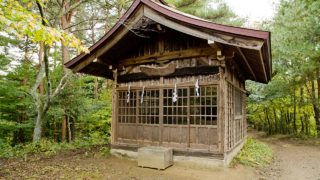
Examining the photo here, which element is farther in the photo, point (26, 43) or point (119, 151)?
point (26, 43)

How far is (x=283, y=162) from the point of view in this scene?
7.98 m

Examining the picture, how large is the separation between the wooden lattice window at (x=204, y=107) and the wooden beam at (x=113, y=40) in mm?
2847

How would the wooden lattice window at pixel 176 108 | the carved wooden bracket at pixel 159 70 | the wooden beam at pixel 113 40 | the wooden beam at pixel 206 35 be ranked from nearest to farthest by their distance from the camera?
the wooden beam at pixel 206 35 < the wooden beam at pixel 113 40 < the wooden lattice window at pixel 176 108 < the carved wooden bracket at pixel 159 70

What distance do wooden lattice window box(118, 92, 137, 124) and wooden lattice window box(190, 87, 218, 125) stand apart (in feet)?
7.39

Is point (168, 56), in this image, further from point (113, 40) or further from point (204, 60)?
point (113, 40)

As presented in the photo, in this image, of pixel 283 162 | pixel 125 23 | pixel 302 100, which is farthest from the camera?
pixel 302 100

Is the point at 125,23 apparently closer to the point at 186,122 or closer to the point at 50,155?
the point at 186,122

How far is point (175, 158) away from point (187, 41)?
12.3 feet

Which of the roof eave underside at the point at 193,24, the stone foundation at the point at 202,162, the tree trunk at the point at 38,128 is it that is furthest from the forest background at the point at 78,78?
the stone foundation at the point at 202,162

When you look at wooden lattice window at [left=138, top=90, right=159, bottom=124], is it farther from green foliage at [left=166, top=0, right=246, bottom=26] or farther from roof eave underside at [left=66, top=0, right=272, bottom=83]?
green foliage at [left=166, top=0, right=246, bottom=26]

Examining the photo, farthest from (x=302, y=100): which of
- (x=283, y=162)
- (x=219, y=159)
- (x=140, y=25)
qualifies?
(x=140, y=25)

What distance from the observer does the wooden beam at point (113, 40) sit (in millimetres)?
6363

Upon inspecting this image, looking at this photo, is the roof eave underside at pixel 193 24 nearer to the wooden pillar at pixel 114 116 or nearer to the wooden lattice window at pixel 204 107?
the wooden pillar at pixel 114 116

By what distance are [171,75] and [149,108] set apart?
1406 mm
